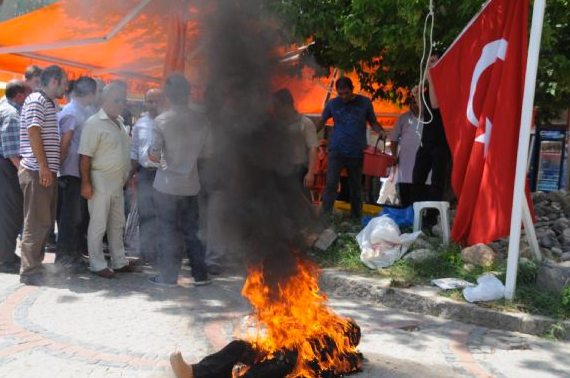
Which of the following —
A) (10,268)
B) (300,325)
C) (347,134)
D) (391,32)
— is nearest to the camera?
(300,325)

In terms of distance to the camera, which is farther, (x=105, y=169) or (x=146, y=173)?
(x=146, y=173)

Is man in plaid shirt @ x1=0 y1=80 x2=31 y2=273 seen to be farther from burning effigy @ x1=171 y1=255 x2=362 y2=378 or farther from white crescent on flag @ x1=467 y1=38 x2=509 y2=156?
white crescent on flag @ x1=467 y1=38 x2=509 y2=156

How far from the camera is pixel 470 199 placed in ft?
18.9

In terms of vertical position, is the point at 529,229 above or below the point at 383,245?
above

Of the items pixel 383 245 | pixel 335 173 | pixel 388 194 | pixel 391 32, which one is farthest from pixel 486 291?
pixel 388 194

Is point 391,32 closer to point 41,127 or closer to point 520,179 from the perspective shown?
point 520,179

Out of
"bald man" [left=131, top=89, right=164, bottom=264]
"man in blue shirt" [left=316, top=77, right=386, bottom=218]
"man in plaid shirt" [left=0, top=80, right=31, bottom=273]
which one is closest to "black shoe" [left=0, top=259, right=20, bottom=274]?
"man in plaid shirt" [left=0, top=80, right=31, bottom=273]

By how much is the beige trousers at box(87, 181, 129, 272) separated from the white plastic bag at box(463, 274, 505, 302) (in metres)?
3.67

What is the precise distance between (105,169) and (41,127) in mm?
744

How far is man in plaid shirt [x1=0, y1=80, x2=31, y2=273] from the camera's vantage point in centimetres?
616

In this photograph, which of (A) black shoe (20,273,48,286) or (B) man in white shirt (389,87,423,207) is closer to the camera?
(A) black shoe (20,273,48,286)

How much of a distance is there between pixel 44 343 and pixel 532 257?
4612 millimetres

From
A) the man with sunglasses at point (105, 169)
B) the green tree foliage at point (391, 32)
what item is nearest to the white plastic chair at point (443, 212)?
the green tree foliage at point (391, 32)

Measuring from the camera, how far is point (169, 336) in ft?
14.3
